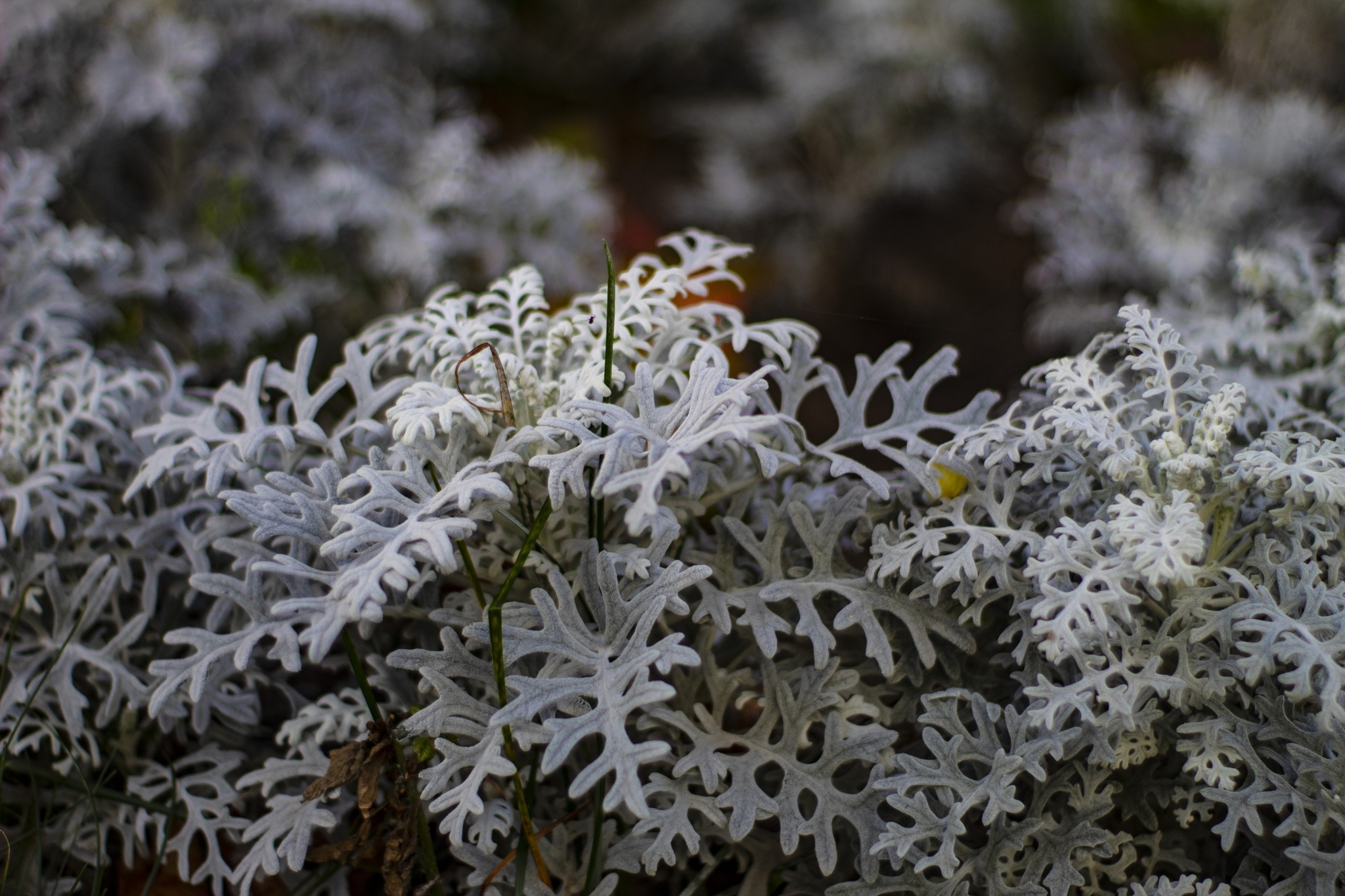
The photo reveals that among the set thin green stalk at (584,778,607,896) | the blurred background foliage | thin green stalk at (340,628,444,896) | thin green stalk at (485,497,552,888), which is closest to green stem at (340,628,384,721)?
thin green stalk at (340,628,444,896)

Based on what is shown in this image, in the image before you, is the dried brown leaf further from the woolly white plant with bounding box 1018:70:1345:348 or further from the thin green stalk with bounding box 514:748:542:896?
the woolly white plant with bounding box 1018:70:1345:348

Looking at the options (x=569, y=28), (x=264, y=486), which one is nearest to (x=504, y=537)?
(x=264, y=486)

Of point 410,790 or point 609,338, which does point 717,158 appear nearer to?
point 609,338

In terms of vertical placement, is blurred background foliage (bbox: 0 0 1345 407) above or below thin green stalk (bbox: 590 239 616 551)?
above

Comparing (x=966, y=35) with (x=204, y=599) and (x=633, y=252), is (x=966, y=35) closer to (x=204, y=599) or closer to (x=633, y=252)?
(x=633, y=252)

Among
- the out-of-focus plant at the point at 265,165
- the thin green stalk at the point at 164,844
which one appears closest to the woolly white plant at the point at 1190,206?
the out-of-focus plant at the point at 265,165

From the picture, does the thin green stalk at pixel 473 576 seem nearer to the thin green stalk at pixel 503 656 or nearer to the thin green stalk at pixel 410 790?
the thin green stalk at pixel 503 656
